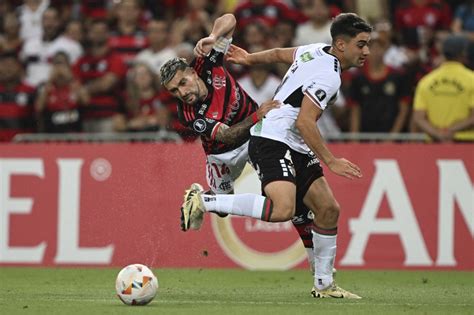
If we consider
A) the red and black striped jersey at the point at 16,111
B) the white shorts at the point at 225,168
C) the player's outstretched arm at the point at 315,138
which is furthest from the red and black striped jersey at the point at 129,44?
the player's outstretched arm at the point at 315,138

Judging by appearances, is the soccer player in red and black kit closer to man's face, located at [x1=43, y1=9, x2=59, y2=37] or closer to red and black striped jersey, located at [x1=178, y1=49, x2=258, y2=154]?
red and black striped jersey, located at [x1=178, y1=49, x2=258, y2=154]

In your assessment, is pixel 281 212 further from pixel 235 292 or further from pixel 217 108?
pixel 235 292

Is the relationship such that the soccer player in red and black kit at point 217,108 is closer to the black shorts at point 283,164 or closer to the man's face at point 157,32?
the black shorts at point 283,164

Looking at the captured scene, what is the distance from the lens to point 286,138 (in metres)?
11.0

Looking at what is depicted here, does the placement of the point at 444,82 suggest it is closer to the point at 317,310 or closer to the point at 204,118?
the point at 204,118

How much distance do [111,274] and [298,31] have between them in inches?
207

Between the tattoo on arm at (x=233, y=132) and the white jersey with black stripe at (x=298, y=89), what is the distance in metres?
0.08

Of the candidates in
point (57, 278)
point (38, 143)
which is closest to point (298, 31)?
point (38, 143)

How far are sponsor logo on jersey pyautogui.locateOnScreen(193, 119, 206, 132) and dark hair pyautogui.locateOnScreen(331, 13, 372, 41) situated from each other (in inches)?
59.1

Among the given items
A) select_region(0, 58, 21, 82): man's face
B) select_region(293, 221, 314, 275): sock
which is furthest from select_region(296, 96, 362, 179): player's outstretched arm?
select_region(0, 58, 21, 82): man's face

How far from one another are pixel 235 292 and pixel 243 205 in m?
1.57

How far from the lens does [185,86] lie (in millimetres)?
11180

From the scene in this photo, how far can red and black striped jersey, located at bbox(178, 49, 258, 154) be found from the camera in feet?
37.1

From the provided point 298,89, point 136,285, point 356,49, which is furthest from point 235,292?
point 356,49
